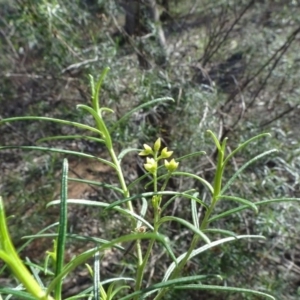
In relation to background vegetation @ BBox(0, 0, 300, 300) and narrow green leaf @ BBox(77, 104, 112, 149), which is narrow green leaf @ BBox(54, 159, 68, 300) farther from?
background vegetation @ BBox(0, 0, 300, 300)

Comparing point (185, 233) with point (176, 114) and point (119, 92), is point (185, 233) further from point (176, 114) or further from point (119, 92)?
point (119, 92)

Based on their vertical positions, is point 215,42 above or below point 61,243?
below

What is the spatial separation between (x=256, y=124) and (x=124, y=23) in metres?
1.11

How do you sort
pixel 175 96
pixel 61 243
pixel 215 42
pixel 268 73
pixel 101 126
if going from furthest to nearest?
pixel 215 42, pixel 268 73, pixel 175 96, pixel 101 126, pixel 61 243

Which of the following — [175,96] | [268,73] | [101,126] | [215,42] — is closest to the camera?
[101,126]

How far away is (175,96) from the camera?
281cm

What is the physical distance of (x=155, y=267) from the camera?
9.06 feet

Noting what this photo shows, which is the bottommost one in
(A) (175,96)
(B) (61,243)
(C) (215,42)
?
(A) (175,96)

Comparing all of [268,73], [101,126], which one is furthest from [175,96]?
[101,126]

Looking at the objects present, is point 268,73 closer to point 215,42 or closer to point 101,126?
point 215,42

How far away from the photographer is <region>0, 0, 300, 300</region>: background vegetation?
8.58 feet

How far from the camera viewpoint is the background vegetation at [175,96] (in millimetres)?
2615

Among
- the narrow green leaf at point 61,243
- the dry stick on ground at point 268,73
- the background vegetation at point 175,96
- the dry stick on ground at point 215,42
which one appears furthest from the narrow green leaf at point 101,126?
the dry stick on ground at point 215,42

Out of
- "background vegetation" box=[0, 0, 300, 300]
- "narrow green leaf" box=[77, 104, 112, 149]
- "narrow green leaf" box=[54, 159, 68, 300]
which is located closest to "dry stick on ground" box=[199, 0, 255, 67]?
"background vegetation" box=[0, 0, 300, 300]
